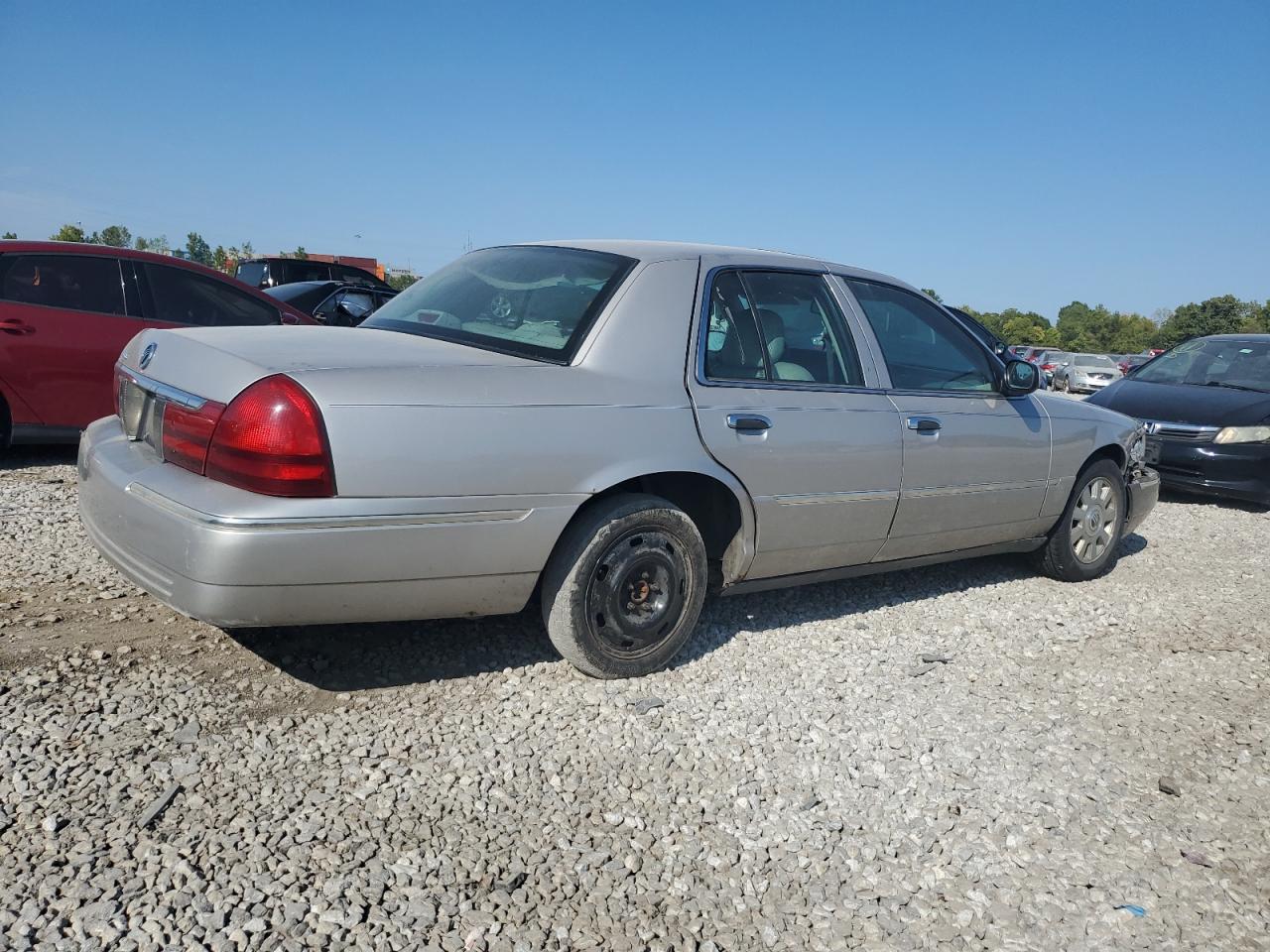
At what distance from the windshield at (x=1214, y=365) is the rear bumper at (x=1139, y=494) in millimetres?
3737

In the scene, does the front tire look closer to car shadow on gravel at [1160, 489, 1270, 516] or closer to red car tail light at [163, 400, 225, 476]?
red car tail light at [163, 400, 225, 476]

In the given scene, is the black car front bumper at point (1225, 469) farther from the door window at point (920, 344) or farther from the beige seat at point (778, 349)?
the beige seat at point (778, 349)

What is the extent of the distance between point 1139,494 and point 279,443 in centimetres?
503

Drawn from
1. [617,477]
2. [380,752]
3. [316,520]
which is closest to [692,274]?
[617,477]

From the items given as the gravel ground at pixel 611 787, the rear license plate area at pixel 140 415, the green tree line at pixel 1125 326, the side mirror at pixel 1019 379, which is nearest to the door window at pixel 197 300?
the gravel ground at pixel 611 787

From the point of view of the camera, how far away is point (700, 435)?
11.8 feet

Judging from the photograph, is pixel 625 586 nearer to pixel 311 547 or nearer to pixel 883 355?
pixel 311 547

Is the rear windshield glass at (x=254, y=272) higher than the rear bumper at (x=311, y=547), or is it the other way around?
the rear windshield glass at (x=254, y=272)

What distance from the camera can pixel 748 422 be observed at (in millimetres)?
3736

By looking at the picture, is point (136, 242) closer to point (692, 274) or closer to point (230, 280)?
point (230, 280)

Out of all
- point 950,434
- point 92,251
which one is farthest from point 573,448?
point 92,251

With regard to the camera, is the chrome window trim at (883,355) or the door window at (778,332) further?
the chrome window trim at (883,355)

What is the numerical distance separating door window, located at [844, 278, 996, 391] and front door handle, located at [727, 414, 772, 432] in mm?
879

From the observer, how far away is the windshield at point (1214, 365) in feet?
29.7
